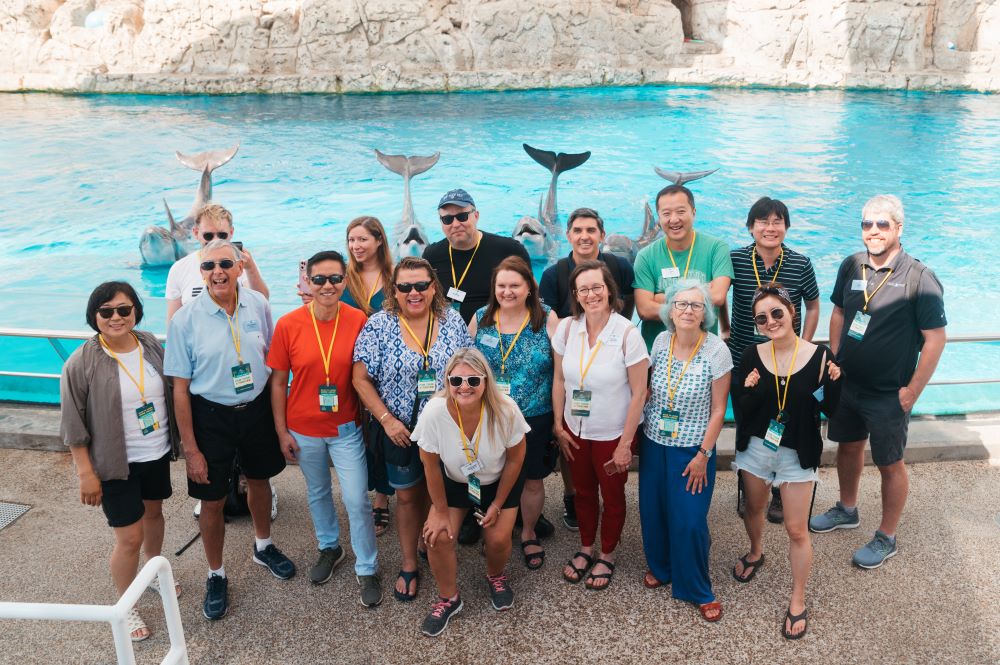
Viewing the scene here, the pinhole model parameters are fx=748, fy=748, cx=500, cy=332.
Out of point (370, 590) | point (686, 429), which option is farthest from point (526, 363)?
point (370, 590)

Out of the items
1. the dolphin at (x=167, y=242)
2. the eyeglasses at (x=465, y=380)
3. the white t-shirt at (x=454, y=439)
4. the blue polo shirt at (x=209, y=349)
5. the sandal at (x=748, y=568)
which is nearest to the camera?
the eyeglasses at (x=465, y=380)

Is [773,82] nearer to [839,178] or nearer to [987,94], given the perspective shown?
[987,94]

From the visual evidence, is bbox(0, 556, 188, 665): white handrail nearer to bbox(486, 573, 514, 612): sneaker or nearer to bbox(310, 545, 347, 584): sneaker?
bbox(310, 545, 347, 584): sneaker

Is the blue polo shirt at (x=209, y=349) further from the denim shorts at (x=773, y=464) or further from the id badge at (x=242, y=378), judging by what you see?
the denim shorts at (x=773, y=464)

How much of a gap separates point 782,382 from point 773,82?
29.6m

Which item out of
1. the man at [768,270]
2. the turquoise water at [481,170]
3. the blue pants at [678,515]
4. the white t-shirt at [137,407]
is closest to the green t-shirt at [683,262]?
the man at [768,270]

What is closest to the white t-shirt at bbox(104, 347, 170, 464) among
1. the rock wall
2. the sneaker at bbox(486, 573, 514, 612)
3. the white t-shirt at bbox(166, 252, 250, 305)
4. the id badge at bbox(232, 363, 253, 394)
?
the id badge at bbox(232, 363, 253, 394)

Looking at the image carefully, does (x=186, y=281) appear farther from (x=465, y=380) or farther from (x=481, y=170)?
(x=481, y=170)

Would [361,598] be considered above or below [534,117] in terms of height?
below

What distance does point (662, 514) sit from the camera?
430 cm

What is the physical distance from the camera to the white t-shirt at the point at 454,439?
390 cm

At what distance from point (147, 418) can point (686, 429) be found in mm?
2883

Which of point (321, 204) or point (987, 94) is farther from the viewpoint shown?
point (987, 94)

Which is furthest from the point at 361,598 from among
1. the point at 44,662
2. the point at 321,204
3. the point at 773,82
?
the point at 773,82
